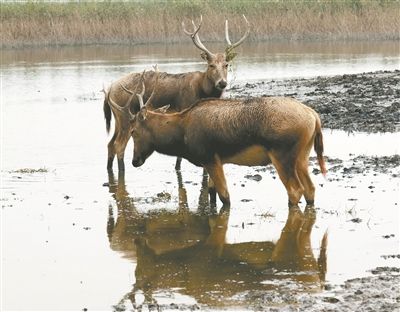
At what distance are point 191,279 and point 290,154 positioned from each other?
108 inches

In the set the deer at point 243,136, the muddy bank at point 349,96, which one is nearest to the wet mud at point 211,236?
the deer at point 243,136

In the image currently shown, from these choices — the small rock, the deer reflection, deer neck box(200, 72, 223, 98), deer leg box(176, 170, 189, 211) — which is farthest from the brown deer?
the deer reflection

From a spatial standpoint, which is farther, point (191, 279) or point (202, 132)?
point (202, 132)

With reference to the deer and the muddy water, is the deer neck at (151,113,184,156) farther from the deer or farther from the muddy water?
the muddy water

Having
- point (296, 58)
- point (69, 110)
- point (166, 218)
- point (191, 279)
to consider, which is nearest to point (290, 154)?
point (166, 218)

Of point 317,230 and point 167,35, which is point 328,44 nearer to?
point 167,35

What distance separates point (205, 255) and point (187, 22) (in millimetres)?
32419

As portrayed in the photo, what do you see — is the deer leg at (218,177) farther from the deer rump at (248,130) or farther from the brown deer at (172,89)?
the brown deer at (172,89)

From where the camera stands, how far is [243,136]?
37.2 feet

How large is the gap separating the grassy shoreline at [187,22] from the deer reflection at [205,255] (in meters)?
28.2

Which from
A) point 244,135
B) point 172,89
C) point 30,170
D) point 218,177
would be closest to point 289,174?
point 244,135

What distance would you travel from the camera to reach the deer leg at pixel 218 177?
38.4ft

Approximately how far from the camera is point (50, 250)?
1002cm

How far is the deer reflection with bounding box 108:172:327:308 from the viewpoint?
8.57m
